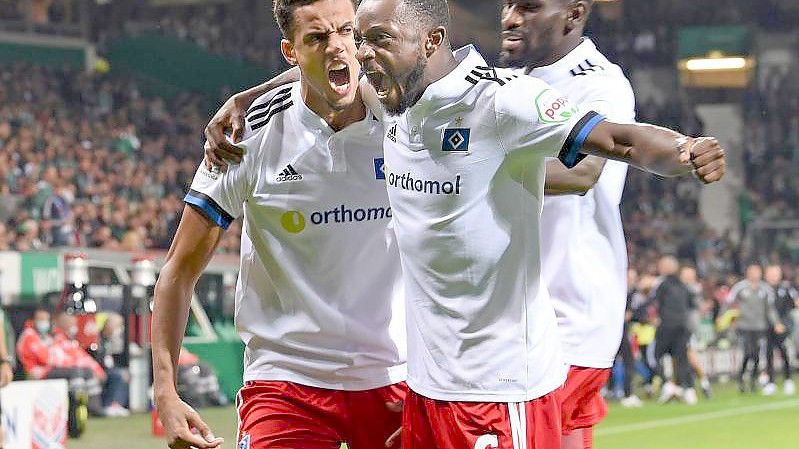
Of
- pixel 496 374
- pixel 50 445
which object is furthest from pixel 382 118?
pixel 50 445

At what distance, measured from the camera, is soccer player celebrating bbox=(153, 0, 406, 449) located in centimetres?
395

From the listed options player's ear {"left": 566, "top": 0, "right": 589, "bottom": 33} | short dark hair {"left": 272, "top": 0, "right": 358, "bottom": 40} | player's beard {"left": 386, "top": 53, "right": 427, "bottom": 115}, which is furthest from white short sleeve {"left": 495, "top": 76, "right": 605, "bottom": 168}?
player's ear {"left": 566, "top": 0, "right": 589, "bottom": 33}

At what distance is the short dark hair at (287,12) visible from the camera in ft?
12.8

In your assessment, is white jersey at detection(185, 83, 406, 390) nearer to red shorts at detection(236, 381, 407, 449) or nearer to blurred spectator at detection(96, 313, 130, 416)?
red shorts at detection(236, 381, 407, 449)

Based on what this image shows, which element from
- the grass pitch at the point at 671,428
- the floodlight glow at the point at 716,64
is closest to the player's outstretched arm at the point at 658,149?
the grass pitch at the point at 671,428

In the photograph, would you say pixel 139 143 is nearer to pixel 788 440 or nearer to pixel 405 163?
pixel 788 440

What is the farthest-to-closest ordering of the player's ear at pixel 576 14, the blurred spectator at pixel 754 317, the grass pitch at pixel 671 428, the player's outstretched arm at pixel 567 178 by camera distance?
the blurred spectator at pixel 754 317, the grass pitch at pixel 671 428, the player's ear at pixel 576 14, the player's outstretched arm at pixel 567 178

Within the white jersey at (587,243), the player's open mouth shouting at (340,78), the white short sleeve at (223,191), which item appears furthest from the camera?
the white jersey at (587,243)

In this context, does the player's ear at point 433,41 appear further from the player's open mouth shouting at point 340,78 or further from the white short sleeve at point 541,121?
the player's open mouth shouting at point 340,78

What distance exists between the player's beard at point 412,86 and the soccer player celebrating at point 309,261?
0.48 m

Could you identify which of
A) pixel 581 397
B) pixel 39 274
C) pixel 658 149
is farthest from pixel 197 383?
pixel 658 149

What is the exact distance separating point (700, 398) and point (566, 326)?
48.3 feet

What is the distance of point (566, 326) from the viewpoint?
14.7 feet

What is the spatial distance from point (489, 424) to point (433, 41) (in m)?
0.96
